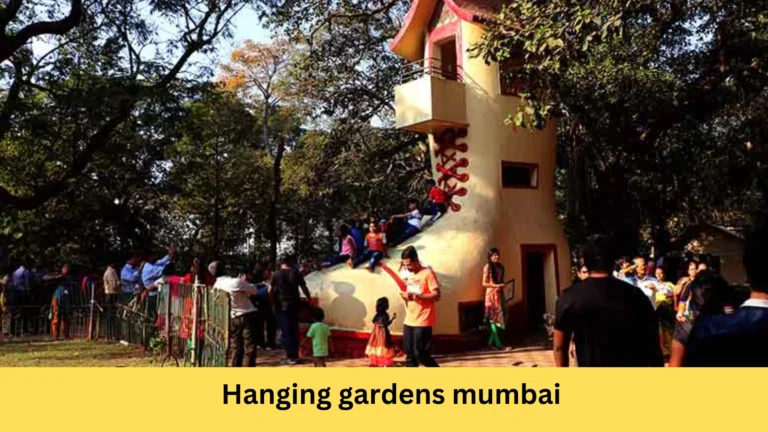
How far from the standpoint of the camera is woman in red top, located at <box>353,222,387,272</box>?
11.6 m

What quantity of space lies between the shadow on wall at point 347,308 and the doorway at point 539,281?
3.42 m

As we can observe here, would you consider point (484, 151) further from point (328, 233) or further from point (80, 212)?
point (328, 233)

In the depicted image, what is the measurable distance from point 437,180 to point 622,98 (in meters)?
4.44

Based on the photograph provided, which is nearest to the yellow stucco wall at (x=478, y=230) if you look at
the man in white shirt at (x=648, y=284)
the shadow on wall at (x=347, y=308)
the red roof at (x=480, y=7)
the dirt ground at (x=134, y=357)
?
the shadow on wall at (x=347, y=308)

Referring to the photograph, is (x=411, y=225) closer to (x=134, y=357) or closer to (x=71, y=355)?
(x=134, y=357)

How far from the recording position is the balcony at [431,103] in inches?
485

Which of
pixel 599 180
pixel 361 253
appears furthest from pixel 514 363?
pixel 599 180

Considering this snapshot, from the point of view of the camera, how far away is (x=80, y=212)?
2375cm

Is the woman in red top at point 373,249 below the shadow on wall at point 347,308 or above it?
above

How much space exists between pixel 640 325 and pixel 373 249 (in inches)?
312

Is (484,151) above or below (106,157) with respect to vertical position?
below

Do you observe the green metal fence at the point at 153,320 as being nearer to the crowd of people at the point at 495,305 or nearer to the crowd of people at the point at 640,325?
the crowd of people at the point at 495,305

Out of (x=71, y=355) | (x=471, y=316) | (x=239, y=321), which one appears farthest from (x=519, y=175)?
(x=71, y=355)

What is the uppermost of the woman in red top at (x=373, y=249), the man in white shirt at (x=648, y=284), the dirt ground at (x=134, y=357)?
the woman in red top at (x=373, y=249)
